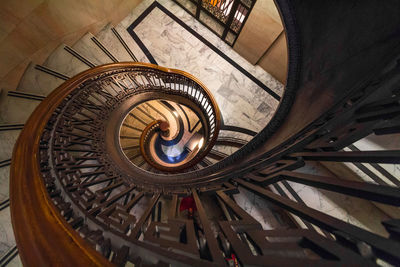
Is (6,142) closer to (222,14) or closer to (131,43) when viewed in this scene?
(131,43)

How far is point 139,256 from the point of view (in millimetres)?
750

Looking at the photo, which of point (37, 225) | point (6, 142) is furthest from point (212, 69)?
point (37, 225)

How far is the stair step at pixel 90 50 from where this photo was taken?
3.45m

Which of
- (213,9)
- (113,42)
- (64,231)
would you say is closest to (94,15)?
(113,42)

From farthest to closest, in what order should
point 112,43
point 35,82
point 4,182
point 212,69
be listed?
1. point 212,69
2. point 112,43
3. point 35,82
4. point 4,182

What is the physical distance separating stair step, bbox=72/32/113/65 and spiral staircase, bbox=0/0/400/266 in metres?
0.30

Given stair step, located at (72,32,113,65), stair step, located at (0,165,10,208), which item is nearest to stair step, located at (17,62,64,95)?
stair step, located at (72,32,113,65)

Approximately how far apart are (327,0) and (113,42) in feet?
13.7

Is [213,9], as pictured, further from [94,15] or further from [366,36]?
[366,36]

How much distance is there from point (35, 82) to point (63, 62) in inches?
24.3

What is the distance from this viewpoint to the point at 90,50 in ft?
11.5

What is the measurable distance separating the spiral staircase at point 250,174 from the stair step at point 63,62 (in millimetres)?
17

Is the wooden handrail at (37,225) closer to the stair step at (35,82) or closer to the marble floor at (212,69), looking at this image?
the stair step at (35,82)

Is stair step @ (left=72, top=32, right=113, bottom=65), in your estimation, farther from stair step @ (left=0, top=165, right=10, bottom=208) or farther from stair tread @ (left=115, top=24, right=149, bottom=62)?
stair step @ (left=0, top=165, right=10, bottom=208)
